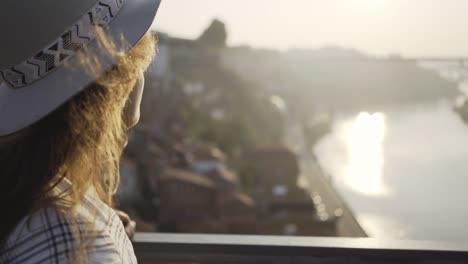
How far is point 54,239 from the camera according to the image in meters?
0.58

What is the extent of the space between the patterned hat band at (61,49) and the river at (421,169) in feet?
2.81

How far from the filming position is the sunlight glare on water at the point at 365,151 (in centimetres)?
199

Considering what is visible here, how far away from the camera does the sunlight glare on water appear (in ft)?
6.54

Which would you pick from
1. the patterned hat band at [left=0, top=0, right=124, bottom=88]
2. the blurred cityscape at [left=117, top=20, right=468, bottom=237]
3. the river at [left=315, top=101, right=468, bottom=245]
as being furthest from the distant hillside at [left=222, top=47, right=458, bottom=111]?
the patterned hat band at [left=0, top=0, right=124, bottom=88]

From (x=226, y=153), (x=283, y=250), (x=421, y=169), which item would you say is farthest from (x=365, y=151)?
(x=226, y=153)

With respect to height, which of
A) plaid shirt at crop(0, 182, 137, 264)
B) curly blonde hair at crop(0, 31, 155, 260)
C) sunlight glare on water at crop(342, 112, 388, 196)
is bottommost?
sunlight glare on water at crop(342, 112, 388, 196)

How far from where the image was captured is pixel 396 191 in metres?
2.31

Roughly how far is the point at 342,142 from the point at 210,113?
1339cm

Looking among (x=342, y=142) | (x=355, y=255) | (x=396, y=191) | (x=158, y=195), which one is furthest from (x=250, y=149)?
(x=355, y=255)

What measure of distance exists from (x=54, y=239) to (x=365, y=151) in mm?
2574

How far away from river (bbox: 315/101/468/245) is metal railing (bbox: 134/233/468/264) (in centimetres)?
8

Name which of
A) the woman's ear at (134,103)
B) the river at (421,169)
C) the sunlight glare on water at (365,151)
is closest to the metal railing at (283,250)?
the river at (421,169)

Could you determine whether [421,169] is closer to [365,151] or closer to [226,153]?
[365,151]

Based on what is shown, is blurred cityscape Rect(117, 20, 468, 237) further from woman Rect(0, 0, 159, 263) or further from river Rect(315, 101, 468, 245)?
woman Rect(0, 0, 159, 263)
